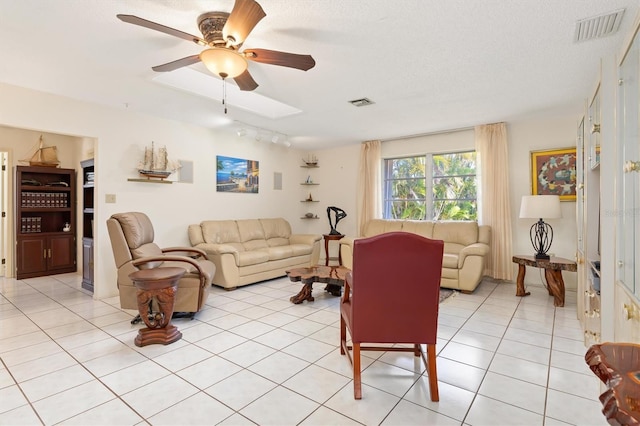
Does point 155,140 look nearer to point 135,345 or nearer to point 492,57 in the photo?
point 135,345

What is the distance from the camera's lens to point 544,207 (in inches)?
150

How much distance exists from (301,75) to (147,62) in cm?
136

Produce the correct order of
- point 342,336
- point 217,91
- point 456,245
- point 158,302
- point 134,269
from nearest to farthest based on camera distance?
point 342,336 < point 158,302 < point 134,269 < point 217,91 < point 456,245

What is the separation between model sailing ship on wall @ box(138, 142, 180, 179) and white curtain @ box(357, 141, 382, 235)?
11.1 feet

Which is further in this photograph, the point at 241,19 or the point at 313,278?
the point at 313,278

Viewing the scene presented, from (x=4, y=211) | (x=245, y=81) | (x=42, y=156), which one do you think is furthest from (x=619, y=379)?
(x=4, y=211)

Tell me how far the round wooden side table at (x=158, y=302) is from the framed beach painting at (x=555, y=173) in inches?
191

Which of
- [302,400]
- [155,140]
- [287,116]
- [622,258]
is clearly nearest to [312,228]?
[287,116]

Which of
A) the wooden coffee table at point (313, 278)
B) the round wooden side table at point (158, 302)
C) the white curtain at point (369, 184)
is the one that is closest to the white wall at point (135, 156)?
the round wooden side table at point (158, 302)

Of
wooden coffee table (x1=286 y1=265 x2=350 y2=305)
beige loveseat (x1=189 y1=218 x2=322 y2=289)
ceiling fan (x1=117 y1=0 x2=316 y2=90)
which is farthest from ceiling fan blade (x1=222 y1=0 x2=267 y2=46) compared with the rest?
beige loveseat (x1=189 y1=218 x2=322 y2=289)

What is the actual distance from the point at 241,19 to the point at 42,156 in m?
5.33

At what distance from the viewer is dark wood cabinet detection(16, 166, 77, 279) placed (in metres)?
4.99

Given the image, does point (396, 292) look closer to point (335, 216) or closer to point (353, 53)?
point (353, 53)

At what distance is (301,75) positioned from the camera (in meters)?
2.96
